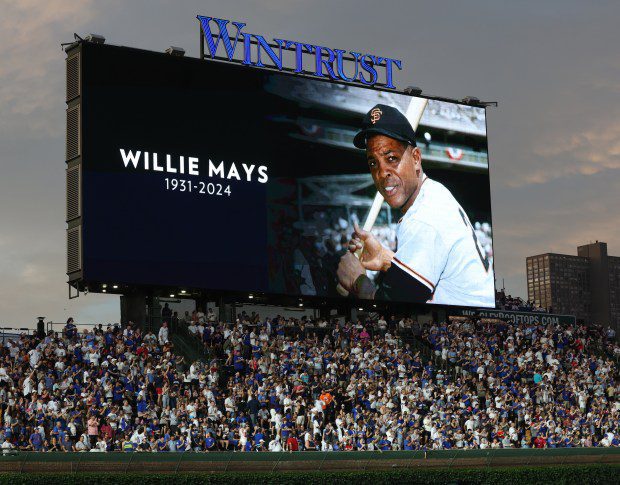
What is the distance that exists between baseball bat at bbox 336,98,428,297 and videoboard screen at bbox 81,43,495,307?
6 centimetres

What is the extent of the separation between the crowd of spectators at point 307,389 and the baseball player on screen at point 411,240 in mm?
1664

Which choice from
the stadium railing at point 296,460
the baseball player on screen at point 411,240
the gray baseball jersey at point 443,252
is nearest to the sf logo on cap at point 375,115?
the baseball player on screen at point 411,240

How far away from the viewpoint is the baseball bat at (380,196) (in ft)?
157

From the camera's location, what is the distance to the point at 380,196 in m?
48.8

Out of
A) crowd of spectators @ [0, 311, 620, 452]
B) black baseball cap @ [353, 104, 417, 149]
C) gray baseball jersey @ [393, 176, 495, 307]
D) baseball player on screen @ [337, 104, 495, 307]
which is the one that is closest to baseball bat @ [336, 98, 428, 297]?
baseball player on screen @ [337, 104, 495, 307]

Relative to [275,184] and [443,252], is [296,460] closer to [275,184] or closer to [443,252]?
[275,184]

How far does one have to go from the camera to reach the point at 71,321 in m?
40.7

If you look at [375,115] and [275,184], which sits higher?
[375,115]

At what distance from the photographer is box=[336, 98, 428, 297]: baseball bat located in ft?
157

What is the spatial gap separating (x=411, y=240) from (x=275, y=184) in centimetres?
643

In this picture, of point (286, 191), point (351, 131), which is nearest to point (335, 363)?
point (286, 191)

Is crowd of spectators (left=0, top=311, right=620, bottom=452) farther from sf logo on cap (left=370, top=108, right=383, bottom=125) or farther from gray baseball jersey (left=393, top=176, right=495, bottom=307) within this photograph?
sf logo on cap (left=370, top=108, right=383, bottom=125)

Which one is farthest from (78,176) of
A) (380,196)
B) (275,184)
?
(380,196)

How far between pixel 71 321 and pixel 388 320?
15155 millimetres
